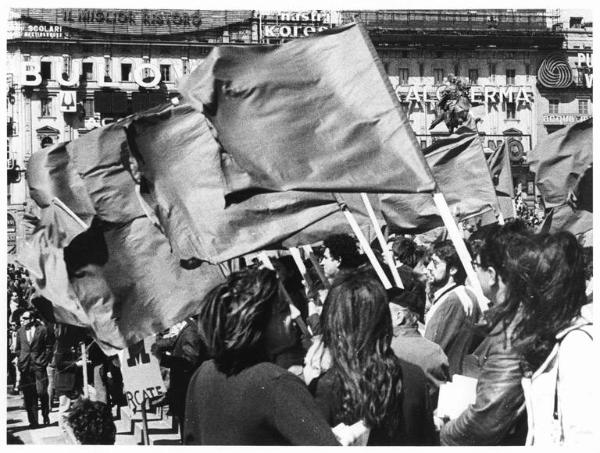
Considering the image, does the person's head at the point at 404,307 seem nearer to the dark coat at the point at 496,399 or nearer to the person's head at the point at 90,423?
the dark coat at the point at 496,399

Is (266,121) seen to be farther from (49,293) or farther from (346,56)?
(49,293)

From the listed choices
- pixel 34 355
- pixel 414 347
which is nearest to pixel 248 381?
pixel 414 347

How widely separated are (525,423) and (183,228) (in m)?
4.98

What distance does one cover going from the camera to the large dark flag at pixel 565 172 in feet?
39.7

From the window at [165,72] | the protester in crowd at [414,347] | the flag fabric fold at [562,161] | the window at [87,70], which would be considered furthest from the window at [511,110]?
the protester in crowd at [414,347]

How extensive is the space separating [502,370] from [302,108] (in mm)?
3206

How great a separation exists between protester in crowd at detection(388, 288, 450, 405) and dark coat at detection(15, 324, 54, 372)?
8385 mm

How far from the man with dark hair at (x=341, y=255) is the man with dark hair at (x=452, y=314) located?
25.9 inches

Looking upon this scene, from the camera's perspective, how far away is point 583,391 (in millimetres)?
5914

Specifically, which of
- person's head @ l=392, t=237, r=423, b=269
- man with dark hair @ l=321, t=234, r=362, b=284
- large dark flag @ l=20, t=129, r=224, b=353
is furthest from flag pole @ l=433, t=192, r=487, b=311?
large dark flag @ l=20, t=129, r=224, b=353

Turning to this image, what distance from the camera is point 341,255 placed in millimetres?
8930

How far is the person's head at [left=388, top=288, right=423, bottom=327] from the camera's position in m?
6.93

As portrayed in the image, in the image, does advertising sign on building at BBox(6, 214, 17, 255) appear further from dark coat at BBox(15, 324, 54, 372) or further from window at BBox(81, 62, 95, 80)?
window at BBox(81, 62, 95, 80)
